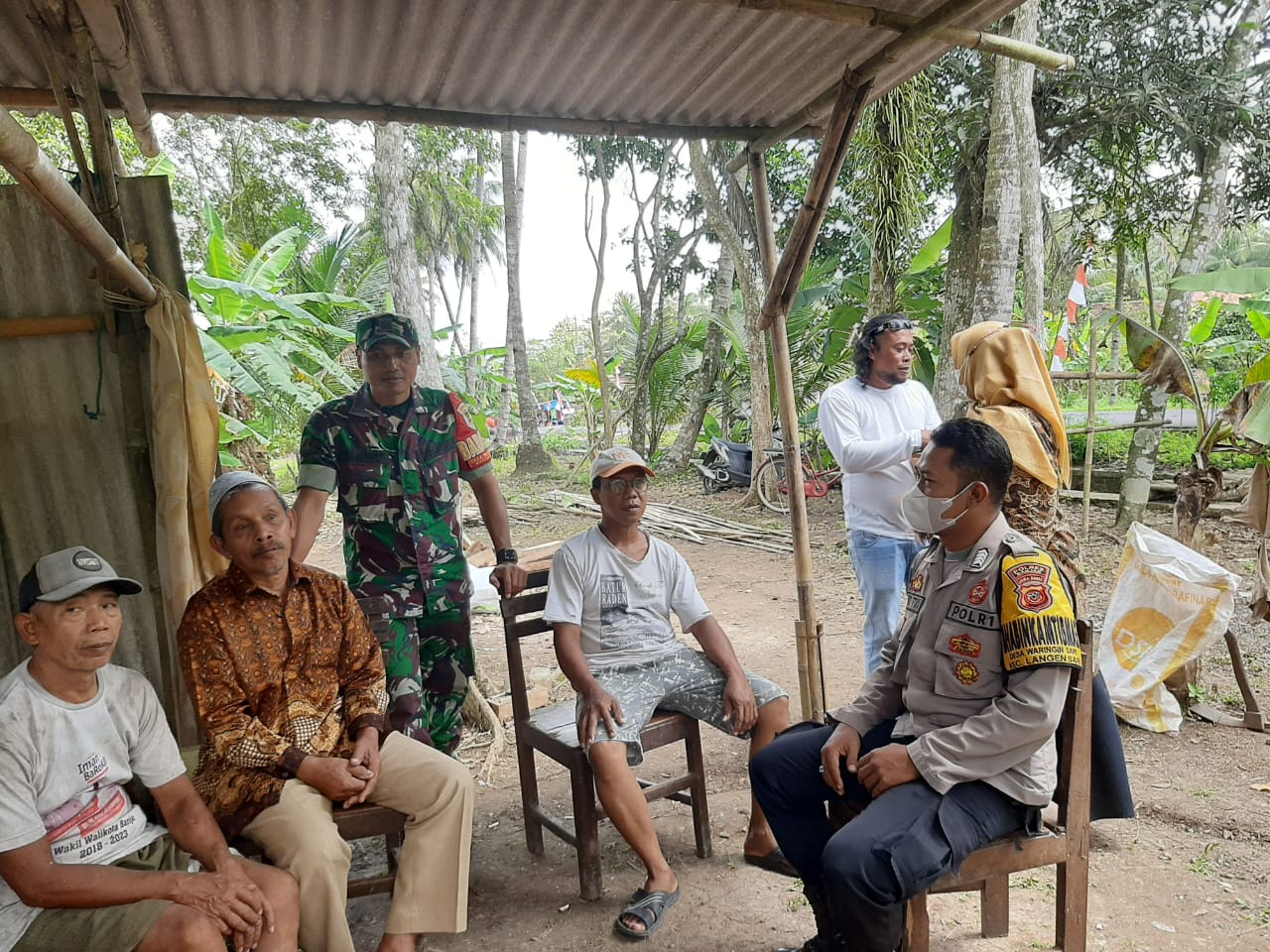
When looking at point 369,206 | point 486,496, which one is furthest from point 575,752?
point 369,206

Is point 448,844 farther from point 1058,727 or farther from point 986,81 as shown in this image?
point 986,81

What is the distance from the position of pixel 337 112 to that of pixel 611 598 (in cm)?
203

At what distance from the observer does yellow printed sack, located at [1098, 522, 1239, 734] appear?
3801 millimetres

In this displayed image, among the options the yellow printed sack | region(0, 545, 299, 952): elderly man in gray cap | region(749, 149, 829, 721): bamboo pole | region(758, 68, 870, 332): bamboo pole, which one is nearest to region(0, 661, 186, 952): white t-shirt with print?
region(0, 545, 299, 952): elderly man in gray cap

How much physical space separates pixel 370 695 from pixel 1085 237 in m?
9.69

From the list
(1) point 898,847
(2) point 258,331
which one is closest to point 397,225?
(2) point 258,331

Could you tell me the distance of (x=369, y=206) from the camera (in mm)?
20281

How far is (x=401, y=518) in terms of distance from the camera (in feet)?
9.85

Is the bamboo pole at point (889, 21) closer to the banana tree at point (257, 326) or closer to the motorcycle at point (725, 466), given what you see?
the banana tree at point (257, 326)

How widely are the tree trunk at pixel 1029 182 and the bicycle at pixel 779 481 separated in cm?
461

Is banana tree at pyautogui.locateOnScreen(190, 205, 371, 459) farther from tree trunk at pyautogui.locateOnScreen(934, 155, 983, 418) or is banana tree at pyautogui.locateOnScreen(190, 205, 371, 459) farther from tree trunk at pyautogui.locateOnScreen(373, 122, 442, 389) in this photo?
tree trunk at pyautogui.locateOnScreen(934, 155, 983, 418)

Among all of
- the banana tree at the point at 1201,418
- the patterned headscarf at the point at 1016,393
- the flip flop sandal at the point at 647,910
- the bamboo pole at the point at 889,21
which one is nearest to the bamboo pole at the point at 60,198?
the bamboo pole at the point at 889,21

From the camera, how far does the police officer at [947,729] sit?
1.96 metres

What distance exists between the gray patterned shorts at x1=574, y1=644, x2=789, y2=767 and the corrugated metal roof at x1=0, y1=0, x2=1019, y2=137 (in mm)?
2082
